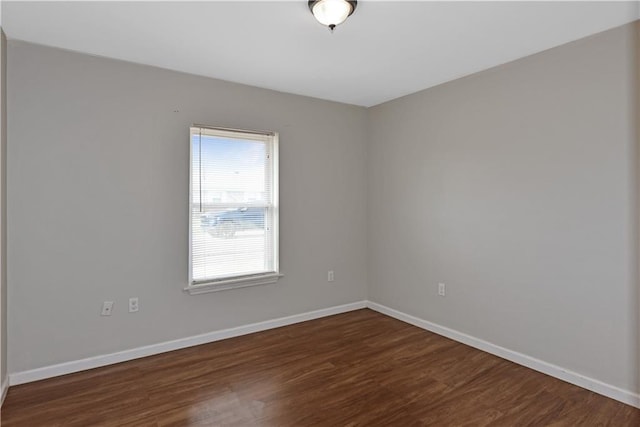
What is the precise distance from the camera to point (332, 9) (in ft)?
6.63

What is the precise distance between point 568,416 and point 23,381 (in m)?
3.67

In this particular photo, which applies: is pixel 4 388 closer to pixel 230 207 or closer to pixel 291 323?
pixel 230 207

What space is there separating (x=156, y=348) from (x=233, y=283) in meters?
0.83

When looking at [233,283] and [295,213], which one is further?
[295,213]

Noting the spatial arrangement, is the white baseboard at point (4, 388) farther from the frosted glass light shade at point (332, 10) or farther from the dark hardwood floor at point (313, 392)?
the frosted glass light shade at point (332, 10)

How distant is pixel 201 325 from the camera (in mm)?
3258

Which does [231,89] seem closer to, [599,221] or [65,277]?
[65,277]

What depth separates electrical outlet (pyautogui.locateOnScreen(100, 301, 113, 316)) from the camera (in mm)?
2816

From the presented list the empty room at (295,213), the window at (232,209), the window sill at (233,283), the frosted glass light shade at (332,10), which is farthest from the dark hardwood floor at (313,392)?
the frosted glass light shade at (332,10)

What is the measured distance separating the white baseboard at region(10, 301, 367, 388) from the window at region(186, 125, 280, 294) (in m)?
0.44

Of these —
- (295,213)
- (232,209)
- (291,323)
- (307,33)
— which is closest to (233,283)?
(232,209)

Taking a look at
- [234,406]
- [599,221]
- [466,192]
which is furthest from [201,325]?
[599,221]

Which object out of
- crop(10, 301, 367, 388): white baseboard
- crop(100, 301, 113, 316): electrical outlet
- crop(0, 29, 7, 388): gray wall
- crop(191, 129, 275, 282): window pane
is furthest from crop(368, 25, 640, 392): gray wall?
crop(0, 29, 7, 388): gray wall

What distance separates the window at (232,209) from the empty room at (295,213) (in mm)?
21
